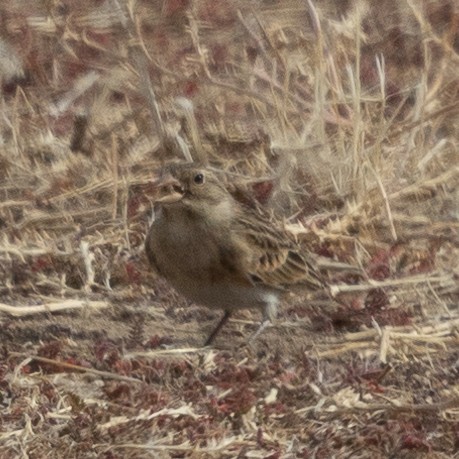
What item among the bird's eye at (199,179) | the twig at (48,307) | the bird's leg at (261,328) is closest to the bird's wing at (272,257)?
the bird's leg at (261,328)

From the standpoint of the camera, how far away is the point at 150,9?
10031 millimetres

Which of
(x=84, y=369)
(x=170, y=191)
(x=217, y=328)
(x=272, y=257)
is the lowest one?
(x=217, y=328)

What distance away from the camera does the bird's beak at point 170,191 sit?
658 cm

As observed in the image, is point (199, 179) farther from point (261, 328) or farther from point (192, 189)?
point (261, 328)

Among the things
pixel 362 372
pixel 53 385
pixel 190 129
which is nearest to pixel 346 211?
pixel 190 129

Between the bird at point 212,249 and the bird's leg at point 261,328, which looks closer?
the bird at point 212,249

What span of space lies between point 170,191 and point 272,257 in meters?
0.52

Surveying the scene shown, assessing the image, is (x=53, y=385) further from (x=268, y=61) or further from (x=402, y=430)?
Result: (x=268, y=61)

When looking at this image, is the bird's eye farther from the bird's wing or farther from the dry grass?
the dry grass

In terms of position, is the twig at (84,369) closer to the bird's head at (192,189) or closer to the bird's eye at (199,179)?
the bird's head at (192,189)

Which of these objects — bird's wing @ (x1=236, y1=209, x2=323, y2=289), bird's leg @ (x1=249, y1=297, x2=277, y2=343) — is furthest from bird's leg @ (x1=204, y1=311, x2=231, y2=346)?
bird's wing @ (x1=236, y1=209, x2=323, y2=289)

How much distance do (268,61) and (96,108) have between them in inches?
Result: 41.4

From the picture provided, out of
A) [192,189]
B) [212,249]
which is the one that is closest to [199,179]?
[192,189]

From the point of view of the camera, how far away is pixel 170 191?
668cm
